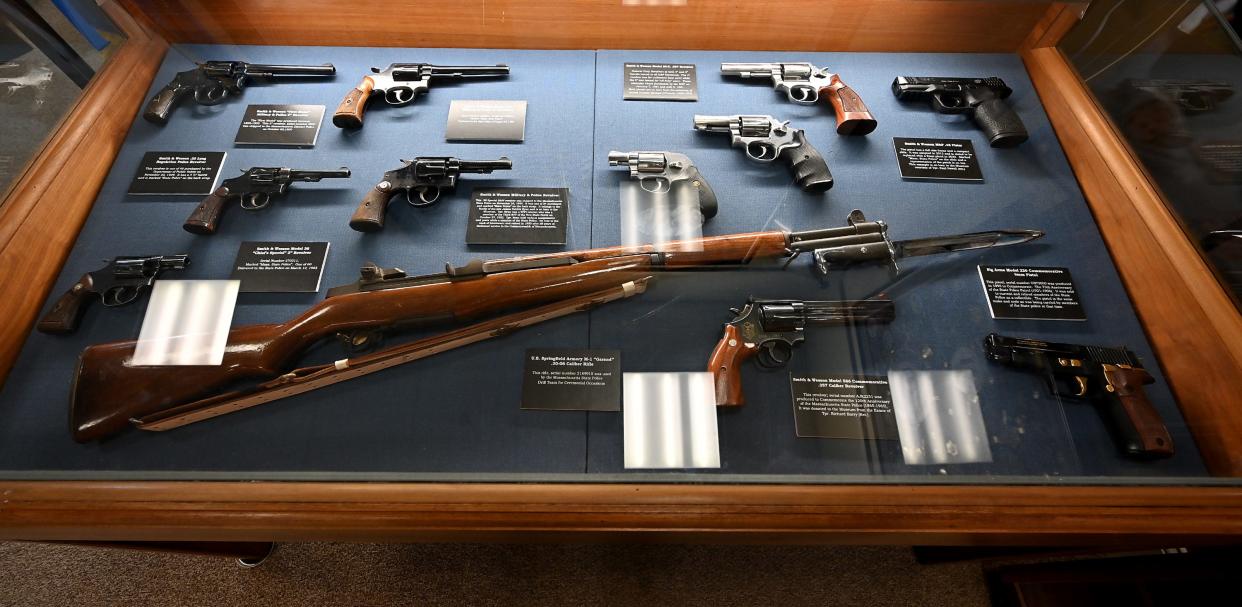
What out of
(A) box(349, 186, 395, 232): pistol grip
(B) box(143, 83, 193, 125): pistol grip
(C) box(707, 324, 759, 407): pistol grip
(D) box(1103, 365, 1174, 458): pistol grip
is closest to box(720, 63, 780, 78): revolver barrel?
(C) box(707, 324, 759, 407): pistol grip

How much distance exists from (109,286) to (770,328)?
7.82ft

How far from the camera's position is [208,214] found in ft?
7.30

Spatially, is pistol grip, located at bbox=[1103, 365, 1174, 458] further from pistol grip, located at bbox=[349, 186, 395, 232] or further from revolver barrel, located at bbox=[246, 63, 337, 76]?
revolver barrel, located at bbox=[246, 63, 337, 76]

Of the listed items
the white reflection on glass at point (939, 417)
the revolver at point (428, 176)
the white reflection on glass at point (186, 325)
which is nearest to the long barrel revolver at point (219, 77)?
the revolver at point (428, 176)

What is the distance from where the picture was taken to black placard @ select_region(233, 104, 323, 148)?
2.53m

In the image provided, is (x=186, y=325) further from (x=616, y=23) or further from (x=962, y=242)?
(x=962, y=242)

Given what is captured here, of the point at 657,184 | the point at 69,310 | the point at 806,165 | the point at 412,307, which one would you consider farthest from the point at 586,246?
the point at 69,310

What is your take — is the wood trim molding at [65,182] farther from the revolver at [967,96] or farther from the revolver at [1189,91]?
the revolver at [1189,91]

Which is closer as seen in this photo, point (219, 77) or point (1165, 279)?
point (1165, 279)

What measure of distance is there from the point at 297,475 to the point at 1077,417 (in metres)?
2.51

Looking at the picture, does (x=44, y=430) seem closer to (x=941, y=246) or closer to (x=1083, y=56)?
(x=941, y=246)

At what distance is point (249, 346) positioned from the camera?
6.16 ft

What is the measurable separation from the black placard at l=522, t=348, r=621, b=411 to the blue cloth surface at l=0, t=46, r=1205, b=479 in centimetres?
4

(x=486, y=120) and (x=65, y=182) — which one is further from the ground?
(x=486, y=120)
